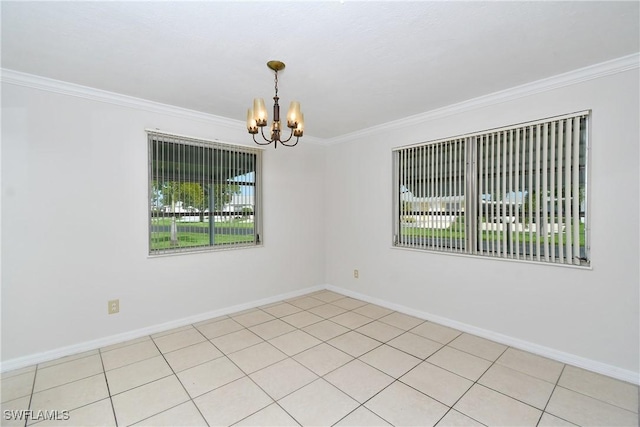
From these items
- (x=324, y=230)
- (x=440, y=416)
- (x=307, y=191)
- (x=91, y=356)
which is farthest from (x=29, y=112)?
(x=440, y=416)

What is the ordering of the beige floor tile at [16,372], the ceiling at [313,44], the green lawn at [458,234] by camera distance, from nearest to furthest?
the ceiling at [313,44] → the beige floor tile at [16,372] → the green lawn at [458,234]

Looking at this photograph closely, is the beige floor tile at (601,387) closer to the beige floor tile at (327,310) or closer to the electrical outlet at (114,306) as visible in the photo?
the beige floor tile at (327,310)

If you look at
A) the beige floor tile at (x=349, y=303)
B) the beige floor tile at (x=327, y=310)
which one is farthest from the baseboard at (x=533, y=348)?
the beige floor tile at (x=327, y=310)

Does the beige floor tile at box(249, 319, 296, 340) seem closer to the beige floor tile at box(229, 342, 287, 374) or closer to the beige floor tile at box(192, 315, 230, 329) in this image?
the beige floor tile at box(229, 342, 287, 374)

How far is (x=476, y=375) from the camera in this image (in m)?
2.35

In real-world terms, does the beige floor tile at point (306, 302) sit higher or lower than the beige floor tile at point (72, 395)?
higher

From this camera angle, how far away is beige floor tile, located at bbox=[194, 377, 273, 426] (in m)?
1.89

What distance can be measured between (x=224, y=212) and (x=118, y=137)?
1.33 metres

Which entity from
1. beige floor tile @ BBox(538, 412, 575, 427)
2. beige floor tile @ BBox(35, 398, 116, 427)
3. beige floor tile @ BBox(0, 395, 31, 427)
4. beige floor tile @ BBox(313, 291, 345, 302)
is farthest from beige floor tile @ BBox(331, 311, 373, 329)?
beige floor tile @ BBox(0, 395, 31, 427)

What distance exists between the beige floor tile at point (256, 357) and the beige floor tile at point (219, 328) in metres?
0.50

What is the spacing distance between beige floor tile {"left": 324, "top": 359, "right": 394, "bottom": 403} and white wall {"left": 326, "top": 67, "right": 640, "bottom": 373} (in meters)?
1.40

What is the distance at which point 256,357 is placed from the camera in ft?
8.67

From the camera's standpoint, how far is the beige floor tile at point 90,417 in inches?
71.7

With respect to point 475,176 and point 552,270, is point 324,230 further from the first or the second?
point 552,270
